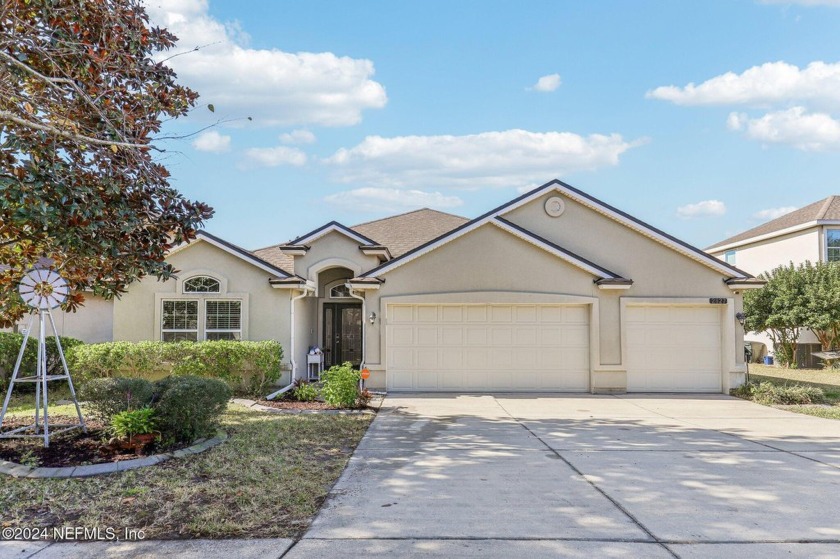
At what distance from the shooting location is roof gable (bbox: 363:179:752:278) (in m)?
13.9

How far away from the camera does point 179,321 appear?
1422 cm

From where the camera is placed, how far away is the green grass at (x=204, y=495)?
491cm

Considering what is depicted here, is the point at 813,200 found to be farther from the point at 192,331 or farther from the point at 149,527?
the point at 149,527

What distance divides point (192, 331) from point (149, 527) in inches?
393

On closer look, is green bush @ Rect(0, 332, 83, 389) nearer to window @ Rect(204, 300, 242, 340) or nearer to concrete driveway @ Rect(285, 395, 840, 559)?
window @ Rect(204, 300, 242, 340)

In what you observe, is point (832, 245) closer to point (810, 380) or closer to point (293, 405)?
point (810, 380)

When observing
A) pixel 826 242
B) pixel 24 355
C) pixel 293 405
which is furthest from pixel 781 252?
pixel 24 355

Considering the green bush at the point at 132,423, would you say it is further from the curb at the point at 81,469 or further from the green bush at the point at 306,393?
the green bush at the point at 306,393

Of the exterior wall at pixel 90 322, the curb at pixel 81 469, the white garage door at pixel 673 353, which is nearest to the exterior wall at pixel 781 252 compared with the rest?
the white garage door at pixel 673 353

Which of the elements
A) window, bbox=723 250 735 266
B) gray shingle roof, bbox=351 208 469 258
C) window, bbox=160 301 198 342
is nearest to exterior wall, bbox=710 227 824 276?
window, bbox=723 250 735 266

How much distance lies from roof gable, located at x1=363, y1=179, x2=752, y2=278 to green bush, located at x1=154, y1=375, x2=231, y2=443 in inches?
259

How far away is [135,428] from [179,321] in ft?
24.9

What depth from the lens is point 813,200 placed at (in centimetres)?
2592

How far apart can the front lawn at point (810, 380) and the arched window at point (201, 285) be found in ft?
44.1
